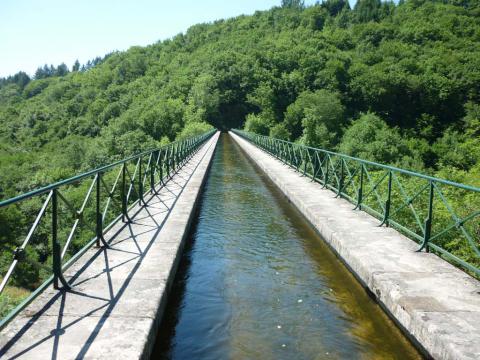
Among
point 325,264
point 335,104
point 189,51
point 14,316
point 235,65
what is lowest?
point 325,264

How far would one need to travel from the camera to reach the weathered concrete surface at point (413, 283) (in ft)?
12.1

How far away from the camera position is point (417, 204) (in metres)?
12.6

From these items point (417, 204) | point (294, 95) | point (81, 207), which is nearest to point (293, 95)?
point (294, 95)

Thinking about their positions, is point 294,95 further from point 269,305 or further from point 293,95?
point 269,305

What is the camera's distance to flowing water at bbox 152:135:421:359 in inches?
157

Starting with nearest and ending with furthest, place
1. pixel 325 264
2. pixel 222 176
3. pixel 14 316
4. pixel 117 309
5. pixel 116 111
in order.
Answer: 1. pixel 14 316
2. pixel 117 309
3. pixel 325 264
4. pixel 222 176
5. pixel 116 111

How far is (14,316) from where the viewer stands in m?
3.74

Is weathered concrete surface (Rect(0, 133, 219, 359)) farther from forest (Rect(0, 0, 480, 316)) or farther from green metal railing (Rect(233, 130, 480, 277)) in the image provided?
forest (Rect(0, 0, 480, 316))

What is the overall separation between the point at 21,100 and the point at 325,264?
561 feet

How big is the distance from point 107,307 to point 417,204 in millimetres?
10755

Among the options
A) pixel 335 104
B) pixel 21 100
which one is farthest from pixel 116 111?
pixel 21 100

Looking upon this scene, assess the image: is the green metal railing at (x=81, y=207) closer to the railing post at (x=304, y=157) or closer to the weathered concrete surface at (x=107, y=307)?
the weathered concrete surface at (x=107, y=307)

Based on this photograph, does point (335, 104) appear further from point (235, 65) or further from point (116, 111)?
point (116, 111)

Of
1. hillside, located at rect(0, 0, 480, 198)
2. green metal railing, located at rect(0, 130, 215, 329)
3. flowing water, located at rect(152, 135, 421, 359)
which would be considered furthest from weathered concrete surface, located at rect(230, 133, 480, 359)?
hillside, located at rect(0, 0, 480, 198)
